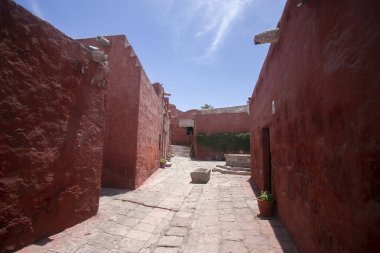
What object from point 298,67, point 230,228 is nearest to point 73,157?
point 230,228

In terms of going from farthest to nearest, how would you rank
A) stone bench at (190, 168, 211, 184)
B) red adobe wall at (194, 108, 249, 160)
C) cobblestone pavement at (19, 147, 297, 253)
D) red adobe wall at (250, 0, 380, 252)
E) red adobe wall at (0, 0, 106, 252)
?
red adobe wall at (194, 108, 249, 160), stone bench at (190, 168, 211, 184), cobblestone pavement at (19, 147, 297, 253), red adobe wall at (0, 0, 106, 252), red adobe wall at (250, 0, 380, 252)

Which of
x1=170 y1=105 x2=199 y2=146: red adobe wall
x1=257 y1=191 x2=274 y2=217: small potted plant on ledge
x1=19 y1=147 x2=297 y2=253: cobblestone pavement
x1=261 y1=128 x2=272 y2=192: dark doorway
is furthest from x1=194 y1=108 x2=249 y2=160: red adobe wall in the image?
x1=257 y1=191 x2=274 y2=217: small potted plant on ledge

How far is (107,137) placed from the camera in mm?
8773

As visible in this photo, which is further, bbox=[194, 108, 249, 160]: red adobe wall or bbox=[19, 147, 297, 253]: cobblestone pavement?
bbox=[194, 108, 249, 160]: red adobe wall

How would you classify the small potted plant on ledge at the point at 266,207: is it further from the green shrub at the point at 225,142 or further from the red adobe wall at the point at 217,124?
the red adobe wall at the point at 217,124

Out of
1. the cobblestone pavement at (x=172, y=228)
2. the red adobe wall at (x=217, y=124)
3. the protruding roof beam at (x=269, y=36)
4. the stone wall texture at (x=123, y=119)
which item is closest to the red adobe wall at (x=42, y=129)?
the cobblestone pavement at (x=172, y=228)

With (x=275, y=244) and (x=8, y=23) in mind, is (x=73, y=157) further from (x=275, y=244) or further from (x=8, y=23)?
(x=275, y=244)

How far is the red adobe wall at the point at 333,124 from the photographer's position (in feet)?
5.72

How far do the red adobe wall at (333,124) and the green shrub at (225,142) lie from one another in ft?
57.8

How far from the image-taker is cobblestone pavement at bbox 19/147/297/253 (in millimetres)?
3895

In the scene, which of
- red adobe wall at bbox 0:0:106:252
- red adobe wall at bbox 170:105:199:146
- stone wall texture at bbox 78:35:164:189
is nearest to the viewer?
red adobe wall at bbox 0:0:106:252

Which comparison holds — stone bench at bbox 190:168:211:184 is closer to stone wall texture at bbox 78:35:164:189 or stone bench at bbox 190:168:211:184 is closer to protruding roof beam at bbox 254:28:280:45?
stone wall texture at bbox 78:35:164:189

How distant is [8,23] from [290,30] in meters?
4.36

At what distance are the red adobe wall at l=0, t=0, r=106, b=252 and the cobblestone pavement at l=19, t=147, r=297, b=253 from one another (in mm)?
393
